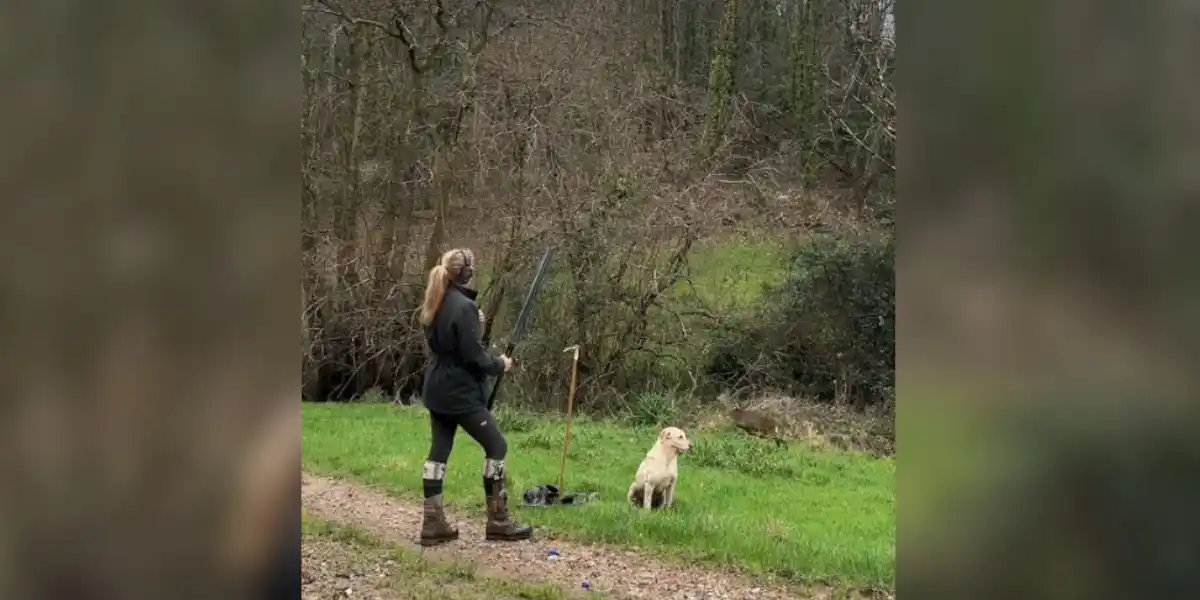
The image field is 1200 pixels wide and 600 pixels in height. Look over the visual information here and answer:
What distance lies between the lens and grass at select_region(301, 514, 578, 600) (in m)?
5.54

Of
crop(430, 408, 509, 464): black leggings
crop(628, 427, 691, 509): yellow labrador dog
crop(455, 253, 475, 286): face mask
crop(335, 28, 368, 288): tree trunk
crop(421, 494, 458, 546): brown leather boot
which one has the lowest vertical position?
crop(421, 494, 458, 546): brown leather boot

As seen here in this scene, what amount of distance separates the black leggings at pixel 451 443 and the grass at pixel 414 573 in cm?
A: 48

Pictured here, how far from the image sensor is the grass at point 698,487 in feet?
20.6

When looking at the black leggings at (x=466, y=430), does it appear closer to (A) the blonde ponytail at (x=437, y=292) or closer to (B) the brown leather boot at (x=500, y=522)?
(B) the brown leather boot at (x=500, y=522)

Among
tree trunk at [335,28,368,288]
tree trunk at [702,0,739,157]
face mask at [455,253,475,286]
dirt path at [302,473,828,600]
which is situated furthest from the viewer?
tree trunk at [702,0,739,157]

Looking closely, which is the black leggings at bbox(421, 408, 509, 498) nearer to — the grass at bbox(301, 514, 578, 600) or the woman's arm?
the woman's arm

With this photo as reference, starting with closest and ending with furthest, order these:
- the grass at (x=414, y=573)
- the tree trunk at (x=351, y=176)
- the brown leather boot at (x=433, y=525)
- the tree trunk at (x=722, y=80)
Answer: the grass at (x=414, y=573), the brown leather boot at (x=433, y=525), the tree trunk at (x=351, y=176), the tree trunk at (x=722, y=80)

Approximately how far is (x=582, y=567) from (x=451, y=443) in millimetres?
1127
